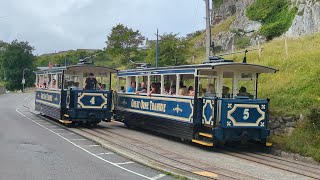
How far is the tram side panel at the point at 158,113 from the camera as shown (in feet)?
54.5

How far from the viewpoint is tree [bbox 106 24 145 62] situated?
6688cm

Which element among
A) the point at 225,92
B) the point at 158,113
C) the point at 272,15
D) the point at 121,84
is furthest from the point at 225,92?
the point at 272,15

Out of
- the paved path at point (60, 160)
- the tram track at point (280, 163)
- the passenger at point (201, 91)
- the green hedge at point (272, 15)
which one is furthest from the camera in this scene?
the green hedge at point (272, 15)

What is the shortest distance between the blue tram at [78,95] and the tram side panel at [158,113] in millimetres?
918

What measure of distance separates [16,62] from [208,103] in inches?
3457

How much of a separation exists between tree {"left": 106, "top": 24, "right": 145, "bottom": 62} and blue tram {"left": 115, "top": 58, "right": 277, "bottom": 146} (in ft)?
154

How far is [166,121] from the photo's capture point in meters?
18.2

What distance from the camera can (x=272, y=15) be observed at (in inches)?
2061

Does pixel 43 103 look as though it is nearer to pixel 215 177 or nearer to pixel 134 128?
pixel 134 128

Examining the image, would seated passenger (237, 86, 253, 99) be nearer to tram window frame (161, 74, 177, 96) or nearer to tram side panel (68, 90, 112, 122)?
tram window frame (161, 74, 177, 96)

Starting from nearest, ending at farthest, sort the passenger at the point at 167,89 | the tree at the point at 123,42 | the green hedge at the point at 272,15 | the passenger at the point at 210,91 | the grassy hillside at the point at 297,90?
the grassy hillside at the point at 297,90, the passenger at the point at 210,91, the passenger at the point at 167,89, the green hedge at the point at 272,15, the tree at the point at 123,42

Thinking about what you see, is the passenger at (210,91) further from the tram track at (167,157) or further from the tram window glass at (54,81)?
the tram window glass at (54,81)

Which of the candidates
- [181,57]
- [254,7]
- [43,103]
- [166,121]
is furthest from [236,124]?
[254,7]

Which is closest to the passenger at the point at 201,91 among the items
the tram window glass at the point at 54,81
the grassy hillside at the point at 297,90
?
the grassy hillside at the point at 297,90
